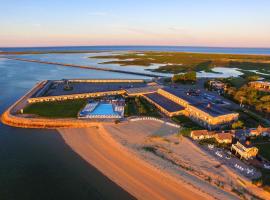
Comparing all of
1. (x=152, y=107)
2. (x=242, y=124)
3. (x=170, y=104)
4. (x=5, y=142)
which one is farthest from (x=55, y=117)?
(x=242, y=124)

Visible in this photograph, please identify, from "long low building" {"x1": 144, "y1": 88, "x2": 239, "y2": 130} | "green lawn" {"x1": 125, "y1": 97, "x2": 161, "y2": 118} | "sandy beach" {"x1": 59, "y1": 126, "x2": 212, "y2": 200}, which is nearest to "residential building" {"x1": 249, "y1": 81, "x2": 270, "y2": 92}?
"long low building" {"x1": 144, "y1": 88, "x2": 239, "y2": 130}

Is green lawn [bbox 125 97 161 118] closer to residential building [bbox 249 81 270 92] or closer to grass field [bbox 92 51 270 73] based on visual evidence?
residential building [bbox 249 81 270 92]

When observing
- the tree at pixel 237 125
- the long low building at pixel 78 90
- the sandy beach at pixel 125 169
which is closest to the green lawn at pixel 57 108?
the long low building at pixel 78 90

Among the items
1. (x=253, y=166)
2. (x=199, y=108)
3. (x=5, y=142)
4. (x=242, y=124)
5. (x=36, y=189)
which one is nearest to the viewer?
(x=36, y=189)

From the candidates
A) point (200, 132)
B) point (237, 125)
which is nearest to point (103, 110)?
point (200, 132)

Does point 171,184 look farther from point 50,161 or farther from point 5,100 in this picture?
point 5,100

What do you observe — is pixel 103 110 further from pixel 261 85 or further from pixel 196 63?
pixel 196 63
